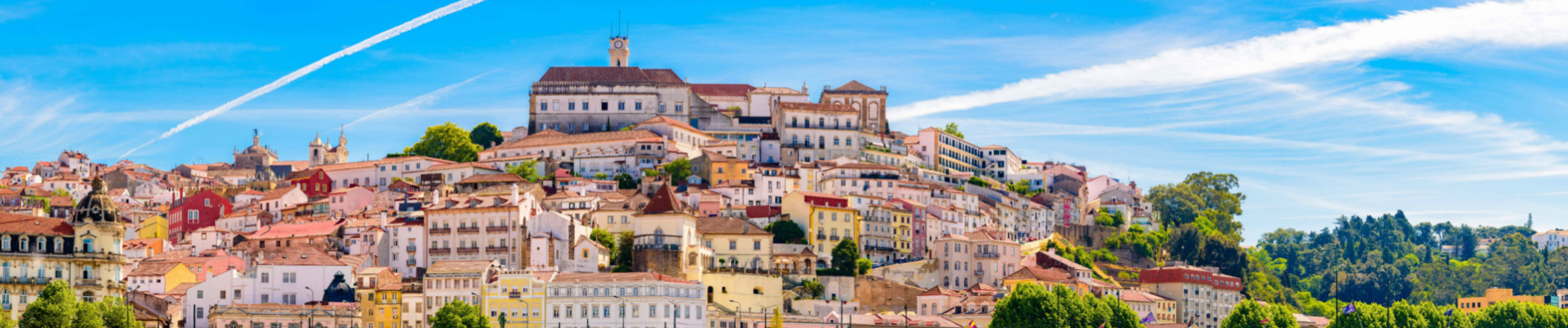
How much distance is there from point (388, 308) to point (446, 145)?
1966 inches

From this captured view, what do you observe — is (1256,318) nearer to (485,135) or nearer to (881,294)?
(881,294)

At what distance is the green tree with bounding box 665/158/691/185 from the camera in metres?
125

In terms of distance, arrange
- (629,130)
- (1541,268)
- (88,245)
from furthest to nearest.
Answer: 1. (1541,268)
2. (629,130)
3. (88,245)

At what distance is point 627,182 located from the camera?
126875mm

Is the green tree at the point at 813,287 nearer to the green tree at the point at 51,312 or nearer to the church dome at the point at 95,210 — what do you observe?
the church dome at the point at 95,210

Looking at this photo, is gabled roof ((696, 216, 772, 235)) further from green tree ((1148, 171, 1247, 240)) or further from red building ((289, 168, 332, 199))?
green tree ((1148, 171, 1247, 240))

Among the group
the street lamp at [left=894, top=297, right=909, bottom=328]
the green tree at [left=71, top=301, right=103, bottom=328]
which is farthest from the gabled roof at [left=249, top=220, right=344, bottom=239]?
the street lamp at [left=894, top=297, right=909, bottom=328]

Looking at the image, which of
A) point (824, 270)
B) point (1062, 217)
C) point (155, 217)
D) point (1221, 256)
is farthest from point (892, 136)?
point (155, 217)

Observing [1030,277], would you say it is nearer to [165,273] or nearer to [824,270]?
[824,270]

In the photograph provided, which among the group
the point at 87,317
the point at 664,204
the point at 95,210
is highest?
the point at 664,204

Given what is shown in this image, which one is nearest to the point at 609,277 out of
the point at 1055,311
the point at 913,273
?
the point at 1055,311

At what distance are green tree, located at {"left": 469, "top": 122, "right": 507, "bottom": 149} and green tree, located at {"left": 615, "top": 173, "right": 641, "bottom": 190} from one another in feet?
83.5

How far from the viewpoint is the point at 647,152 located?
434ft

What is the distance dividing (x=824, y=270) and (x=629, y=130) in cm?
3642
